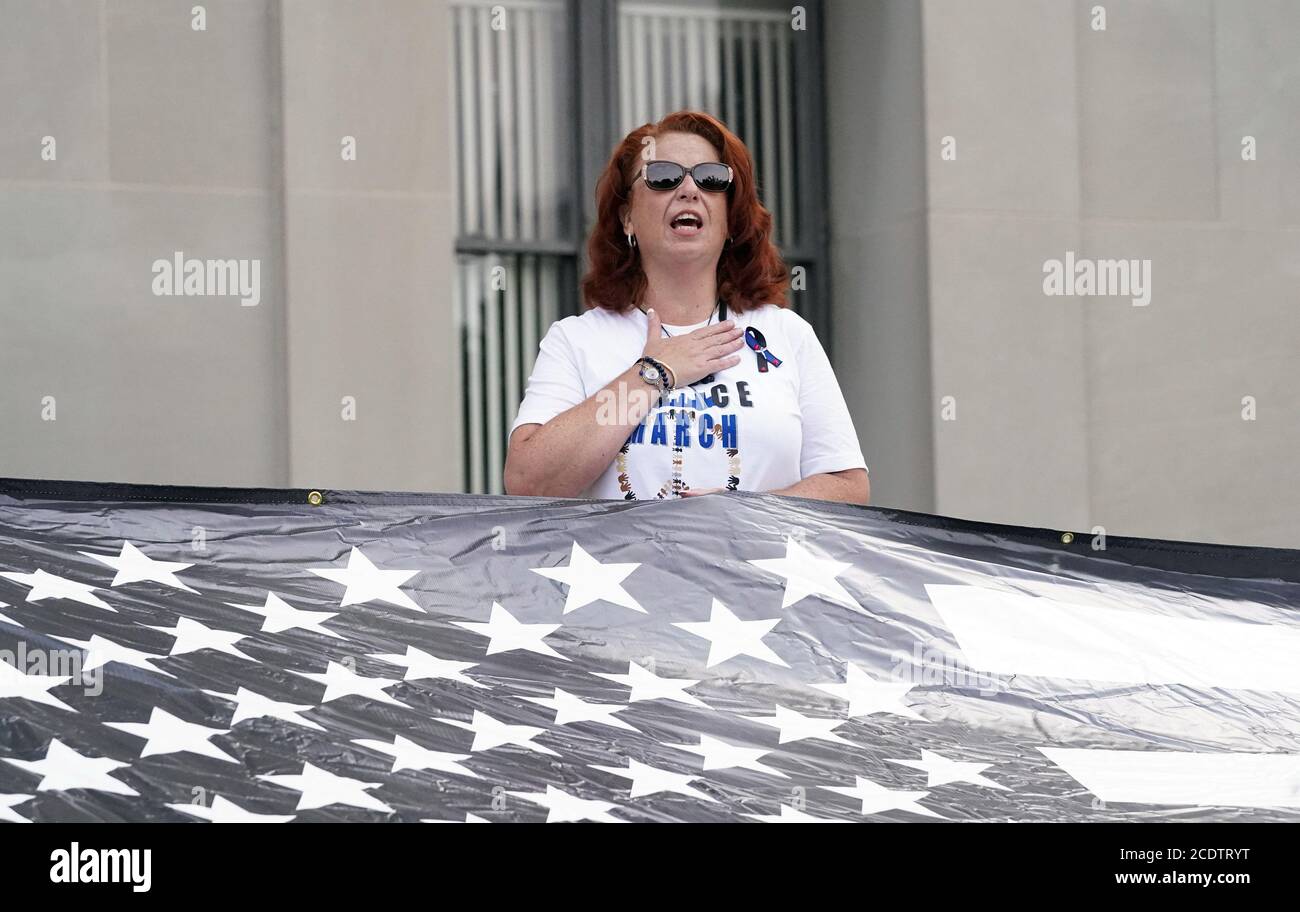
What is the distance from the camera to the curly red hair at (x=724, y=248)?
→ 4.50 metres

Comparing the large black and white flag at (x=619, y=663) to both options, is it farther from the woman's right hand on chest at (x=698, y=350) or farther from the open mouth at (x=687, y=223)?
the open mouth at (x=687, y=223)

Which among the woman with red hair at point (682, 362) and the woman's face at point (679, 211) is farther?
the woman's face at point (679, 211)

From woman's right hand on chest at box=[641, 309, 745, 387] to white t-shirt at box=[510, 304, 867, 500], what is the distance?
0.13ft

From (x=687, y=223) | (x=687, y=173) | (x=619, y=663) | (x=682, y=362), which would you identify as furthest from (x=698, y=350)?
(x=619, y=663)

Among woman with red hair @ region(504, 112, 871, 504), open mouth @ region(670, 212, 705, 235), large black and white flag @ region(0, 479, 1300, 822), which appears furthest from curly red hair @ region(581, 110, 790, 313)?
large black and white flag @ region(0, 479, 1300, 822)

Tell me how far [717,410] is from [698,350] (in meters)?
0.16

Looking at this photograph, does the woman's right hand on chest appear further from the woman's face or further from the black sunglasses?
the black sunglasses

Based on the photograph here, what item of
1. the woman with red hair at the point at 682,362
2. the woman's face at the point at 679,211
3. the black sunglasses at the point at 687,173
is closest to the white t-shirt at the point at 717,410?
the woman with red hair at the point at 682,362

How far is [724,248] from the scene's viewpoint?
4566 millimetres

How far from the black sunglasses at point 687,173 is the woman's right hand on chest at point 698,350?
383 mm

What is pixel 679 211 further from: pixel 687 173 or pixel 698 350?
pixel 698 350
